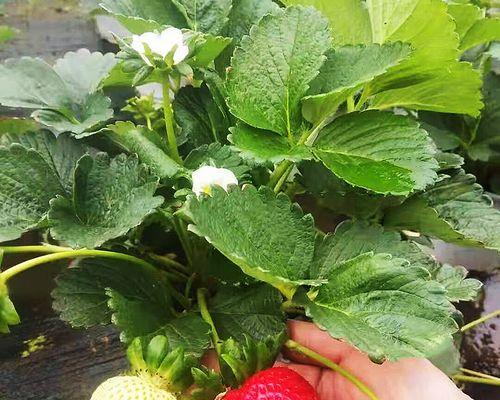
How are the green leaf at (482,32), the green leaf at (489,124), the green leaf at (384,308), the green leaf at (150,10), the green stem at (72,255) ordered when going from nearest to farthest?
the green leaf at (384,308), the green stem at (72,255), the green leaf at (150,10), the green leaf at (482,32), the green leaf at (489,124)

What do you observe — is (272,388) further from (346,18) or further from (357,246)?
(346,18)

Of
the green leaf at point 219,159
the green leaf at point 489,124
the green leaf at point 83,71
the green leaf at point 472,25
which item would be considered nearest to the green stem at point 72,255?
the green leaf at point 219,159

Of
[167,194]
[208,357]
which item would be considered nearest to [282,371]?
[208,357]

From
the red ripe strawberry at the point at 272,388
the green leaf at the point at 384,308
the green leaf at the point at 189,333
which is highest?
the green leaf at the point at 384,308

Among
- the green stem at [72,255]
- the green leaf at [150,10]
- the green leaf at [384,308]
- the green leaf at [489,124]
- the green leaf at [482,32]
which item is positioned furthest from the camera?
the green leaf at [489,124]

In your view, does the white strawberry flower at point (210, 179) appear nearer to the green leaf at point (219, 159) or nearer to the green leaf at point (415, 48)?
the green leaf at point (219, 159)

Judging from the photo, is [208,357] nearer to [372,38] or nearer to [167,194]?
[167,194]
